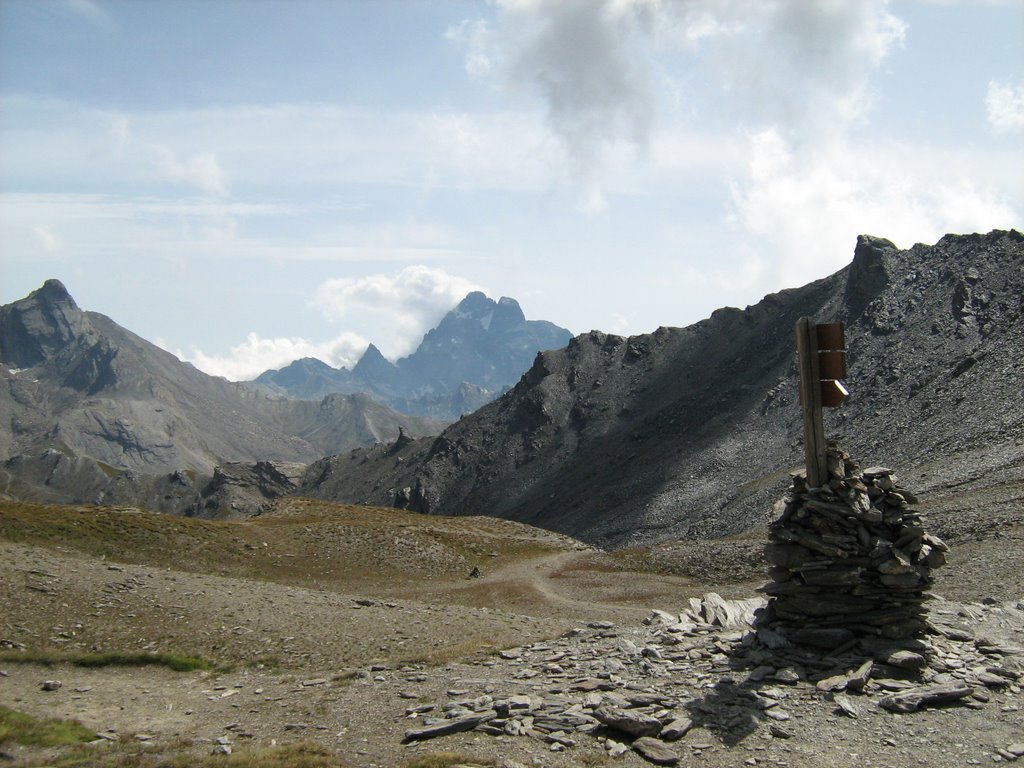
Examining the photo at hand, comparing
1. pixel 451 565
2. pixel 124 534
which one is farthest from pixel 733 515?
pixel 124 534

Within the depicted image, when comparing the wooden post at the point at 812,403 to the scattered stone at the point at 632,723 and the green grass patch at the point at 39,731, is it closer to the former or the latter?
the scattered stone at the point at 632,723

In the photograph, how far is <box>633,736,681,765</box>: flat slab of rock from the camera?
1441 centimetres

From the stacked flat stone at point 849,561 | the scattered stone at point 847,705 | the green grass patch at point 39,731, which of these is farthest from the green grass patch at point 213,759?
the stacked flat stone at point 849,561

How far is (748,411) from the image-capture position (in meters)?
133

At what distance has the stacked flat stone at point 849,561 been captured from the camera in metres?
18.3

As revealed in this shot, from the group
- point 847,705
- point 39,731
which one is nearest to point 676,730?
point 847,705

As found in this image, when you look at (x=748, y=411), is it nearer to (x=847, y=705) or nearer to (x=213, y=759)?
(x=847, y=705)

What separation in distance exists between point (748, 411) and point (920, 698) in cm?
12086

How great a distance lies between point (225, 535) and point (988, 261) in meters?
118

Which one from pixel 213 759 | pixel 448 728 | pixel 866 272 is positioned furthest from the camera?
pixel 866 272

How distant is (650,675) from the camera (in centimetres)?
1858

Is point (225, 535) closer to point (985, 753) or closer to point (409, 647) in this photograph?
point (409, 647)

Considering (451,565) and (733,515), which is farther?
(733,515)

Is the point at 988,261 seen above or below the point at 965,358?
above
